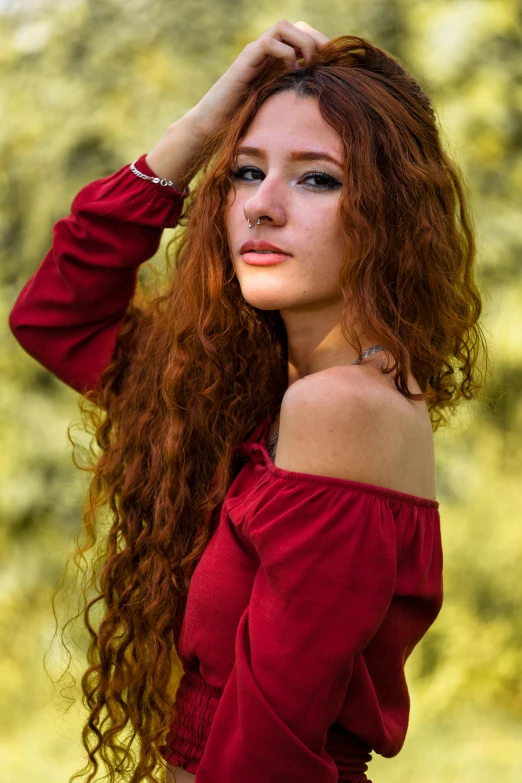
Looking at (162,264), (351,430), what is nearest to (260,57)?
(351,430)

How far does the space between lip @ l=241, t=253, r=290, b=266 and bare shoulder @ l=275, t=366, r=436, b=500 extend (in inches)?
8.4

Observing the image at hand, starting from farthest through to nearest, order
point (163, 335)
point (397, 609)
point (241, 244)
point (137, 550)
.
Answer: point (163, 335)
point (137, 550)
point (241, 244)
point (397, 609)

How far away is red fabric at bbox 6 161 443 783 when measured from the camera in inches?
50.8

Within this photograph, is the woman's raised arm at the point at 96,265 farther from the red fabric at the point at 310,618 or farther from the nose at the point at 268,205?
the red fabric at the point at 310,618

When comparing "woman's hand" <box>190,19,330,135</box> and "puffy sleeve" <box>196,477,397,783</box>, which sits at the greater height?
"woman's hand" <box>190,19,330,135</box>

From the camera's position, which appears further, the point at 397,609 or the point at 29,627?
the point at 29,627

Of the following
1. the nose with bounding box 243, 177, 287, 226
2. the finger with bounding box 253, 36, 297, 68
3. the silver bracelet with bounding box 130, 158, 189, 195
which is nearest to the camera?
the nose with bounding box 243, 177, 287, 226

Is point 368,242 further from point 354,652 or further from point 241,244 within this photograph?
point 354,652

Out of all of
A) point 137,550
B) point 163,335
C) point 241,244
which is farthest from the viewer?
point 163,335

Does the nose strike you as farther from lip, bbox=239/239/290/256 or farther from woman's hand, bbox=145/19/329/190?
woman's hand, bbox=145/19/329/190

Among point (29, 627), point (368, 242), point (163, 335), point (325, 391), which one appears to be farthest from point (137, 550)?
point (29, 627)

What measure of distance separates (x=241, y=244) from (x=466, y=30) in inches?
91.8

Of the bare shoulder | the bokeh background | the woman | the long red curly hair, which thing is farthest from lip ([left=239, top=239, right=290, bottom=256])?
the bokeh background

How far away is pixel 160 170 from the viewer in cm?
187
